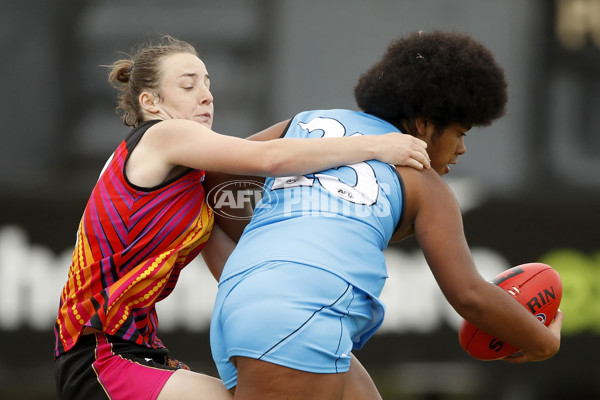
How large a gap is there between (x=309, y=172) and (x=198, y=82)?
740 mm

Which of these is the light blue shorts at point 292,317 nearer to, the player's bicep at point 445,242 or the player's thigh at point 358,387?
the player's bicep at point 445,242

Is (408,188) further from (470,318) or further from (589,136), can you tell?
(589,136)

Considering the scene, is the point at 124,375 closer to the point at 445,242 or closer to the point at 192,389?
the point at 192,389

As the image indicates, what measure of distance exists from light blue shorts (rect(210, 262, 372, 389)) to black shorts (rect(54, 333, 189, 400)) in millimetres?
344

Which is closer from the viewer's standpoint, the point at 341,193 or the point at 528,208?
the point at 341,193

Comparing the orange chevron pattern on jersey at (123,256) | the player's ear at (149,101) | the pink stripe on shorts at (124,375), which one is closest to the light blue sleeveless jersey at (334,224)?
the orange chevron pattern on jersey at (123,256)

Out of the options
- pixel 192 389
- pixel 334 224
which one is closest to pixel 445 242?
pixel 334 224

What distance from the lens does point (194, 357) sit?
6.64 m

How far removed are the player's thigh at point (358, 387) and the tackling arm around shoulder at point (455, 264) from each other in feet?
1.63

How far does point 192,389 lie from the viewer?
2982 millimetres

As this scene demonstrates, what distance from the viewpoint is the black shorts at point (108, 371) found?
301 cm

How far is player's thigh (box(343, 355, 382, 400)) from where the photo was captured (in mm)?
3225

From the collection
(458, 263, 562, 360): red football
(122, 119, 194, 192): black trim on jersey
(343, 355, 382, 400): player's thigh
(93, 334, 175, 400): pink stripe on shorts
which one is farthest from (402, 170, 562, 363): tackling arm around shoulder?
(93, 334, 175, 400): pink stripe on shorts

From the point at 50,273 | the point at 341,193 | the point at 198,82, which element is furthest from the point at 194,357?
the point at 341,193
